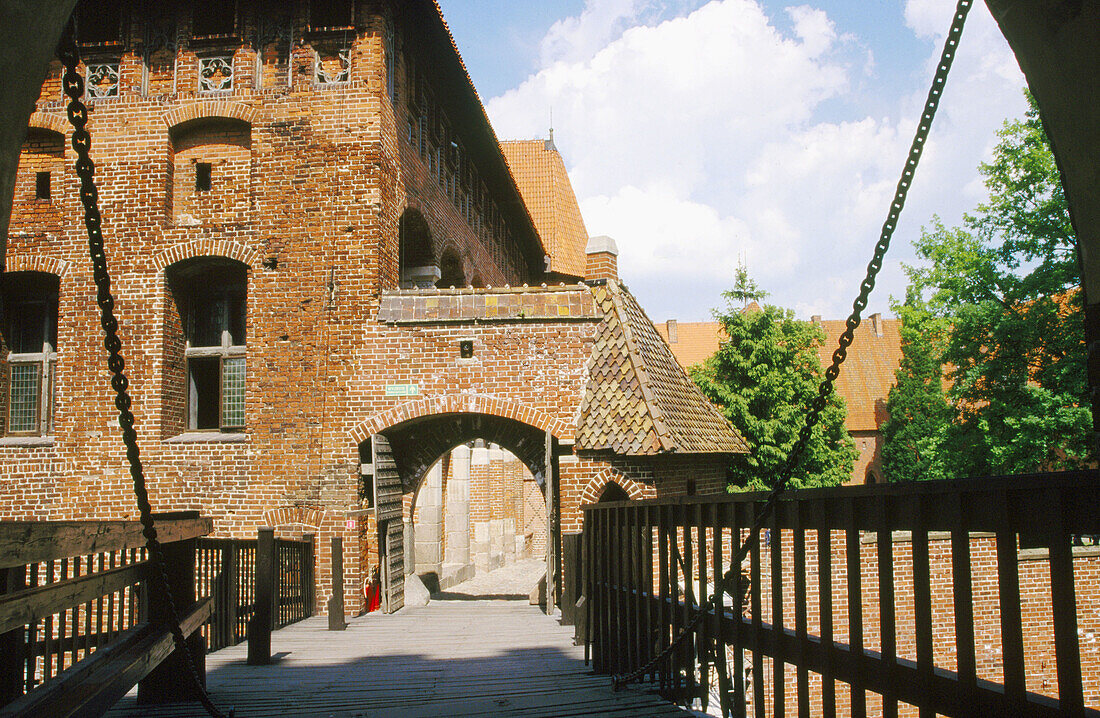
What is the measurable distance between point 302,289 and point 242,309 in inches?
60.5

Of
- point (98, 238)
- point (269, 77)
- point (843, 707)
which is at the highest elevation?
point (269, 77)

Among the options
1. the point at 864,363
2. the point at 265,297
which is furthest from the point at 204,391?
the point at 864,363

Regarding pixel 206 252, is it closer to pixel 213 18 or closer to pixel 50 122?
pixel 50 122

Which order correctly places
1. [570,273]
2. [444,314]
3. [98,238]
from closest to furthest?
[98,238] < [444,314] < [570,273]

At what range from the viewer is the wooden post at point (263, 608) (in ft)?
22.2

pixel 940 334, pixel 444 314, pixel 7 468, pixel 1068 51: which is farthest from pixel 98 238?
pixel 940 334

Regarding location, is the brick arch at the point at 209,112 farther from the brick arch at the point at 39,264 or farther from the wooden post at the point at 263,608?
the wooden post at the point at 263,608

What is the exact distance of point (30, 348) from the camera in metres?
12.8

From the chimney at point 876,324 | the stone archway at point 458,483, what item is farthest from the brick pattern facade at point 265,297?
the chimney at point 876,324

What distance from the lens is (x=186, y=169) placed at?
12.4 meters

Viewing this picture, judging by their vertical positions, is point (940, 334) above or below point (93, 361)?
above

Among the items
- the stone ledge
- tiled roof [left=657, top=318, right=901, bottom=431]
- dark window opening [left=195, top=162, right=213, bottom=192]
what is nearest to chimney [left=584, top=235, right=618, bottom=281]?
dark window opening [left=195, top=162, right=213, bottom=192]

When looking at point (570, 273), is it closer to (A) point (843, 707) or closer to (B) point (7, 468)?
(A) point (843, 707)

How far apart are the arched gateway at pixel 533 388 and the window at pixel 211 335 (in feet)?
7.87
